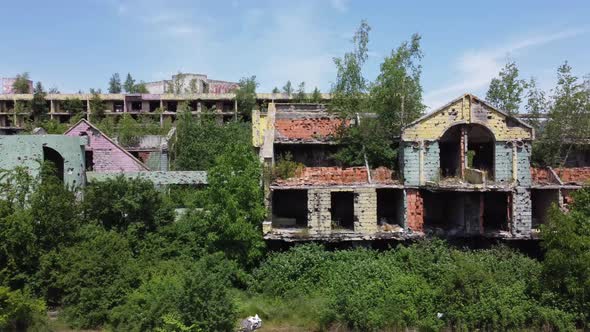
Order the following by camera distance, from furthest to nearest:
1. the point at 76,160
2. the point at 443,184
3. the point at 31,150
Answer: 1. the point at 76,160
2. the point at 31,150
3. the point at 443,184

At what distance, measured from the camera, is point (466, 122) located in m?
22.3

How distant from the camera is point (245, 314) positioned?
745 inches

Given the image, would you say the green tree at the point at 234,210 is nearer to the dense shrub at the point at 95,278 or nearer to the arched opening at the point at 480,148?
the dense shrub at the point at 95,278

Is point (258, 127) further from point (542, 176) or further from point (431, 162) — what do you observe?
point (542, 176)

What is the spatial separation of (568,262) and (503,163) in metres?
5.87

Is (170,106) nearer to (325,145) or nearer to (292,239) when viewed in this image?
(325,145)

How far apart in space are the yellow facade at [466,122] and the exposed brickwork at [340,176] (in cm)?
208

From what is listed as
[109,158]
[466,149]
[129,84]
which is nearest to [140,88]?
[129,84]

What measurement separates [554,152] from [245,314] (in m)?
18.9

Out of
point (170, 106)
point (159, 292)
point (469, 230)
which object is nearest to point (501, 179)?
point (469, 230)

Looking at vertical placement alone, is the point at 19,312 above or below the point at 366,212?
below

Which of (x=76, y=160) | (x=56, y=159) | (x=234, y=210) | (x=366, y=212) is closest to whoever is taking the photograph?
(x=234, y=210)

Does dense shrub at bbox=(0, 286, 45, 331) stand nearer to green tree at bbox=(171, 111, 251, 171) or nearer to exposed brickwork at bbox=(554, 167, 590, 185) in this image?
green tree at bbox=(171, 111, 251, 171)

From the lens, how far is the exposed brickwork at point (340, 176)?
2245 cm
